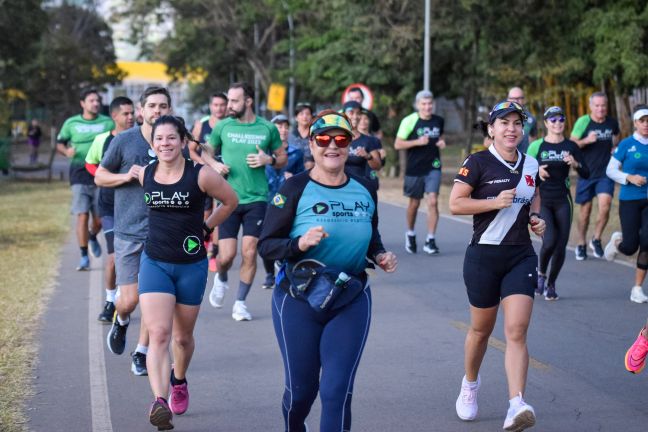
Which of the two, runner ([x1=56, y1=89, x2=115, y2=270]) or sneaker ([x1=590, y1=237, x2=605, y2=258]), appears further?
sneaker ([x1=590, y1=237, x2=605, y2=258])

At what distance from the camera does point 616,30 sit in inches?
910

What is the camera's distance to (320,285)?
5.38 meters

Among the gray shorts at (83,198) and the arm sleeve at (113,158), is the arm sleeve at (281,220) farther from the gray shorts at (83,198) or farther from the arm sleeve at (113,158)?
the gray shorts at (83,198)

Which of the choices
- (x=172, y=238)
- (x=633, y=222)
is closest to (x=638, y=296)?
(x=633, y=222)

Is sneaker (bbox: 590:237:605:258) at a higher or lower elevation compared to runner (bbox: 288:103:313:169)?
lower

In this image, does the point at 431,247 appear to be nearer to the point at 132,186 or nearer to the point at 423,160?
the point at 423,160

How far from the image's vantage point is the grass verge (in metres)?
7.61

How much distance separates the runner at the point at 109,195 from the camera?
9.12m

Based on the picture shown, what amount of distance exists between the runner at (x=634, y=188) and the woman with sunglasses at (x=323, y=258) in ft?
20.3

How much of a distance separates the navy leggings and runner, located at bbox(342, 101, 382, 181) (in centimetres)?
783

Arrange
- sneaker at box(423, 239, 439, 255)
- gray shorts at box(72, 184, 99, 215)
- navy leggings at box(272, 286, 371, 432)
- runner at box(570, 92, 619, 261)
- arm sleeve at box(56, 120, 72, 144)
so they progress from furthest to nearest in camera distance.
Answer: sneaker at box(423, 239, 439, 255) < runner at box(570, 92, 619, 261) < arm sleeve at box(56, 120, 72, 144) < gray shorts at box(72, 184, 99, 215) < navy leggings at box(272, 286, 371, 432)

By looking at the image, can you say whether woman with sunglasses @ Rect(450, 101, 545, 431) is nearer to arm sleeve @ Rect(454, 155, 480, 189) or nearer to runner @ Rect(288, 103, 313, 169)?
arm sleeve @ Rect(454, 155, 480, 189)

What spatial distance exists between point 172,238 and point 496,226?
6.47 ft

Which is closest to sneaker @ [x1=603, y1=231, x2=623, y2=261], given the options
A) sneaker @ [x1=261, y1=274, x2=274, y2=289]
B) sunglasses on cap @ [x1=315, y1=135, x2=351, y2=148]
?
sneaker @ [x1=261, y1=274, x2=274, y2=289]
